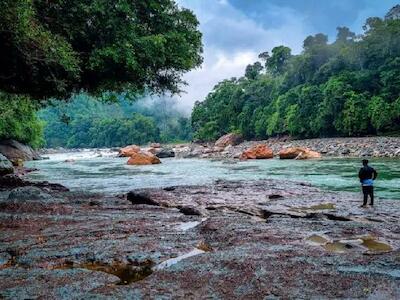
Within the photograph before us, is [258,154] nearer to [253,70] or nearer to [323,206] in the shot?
[323,206]

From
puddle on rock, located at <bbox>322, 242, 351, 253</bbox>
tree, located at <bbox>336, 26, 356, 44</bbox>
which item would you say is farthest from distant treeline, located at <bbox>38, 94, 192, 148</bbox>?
puddle on rock, located at <bbox>322, 242, 351, 253</bbox>

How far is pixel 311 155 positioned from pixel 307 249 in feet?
125

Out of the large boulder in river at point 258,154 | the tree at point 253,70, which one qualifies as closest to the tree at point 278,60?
the tree at point 253,70

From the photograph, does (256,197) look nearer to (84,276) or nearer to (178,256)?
(178,256)

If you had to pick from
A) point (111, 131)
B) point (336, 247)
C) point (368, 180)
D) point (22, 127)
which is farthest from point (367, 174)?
point (111, 131)

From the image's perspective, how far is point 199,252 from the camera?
23.9 feet

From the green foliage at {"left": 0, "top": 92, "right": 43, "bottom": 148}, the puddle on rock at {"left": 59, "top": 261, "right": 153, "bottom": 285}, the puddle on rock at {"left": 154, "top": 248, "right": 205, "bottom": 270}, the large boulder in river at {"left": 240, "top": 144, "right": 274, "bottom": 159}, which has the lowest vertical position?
the puddle on rock at {"left": 59, "top": 261, "right": 153, "bottom": 285}

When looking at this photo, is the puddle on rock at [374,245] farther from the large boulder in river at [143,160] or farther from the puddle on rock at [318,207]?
the large boulder in river at [143,160]

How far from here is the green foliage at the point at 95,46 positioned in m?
12.8

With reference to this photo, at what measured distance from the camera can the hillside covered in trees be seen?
61344 mm

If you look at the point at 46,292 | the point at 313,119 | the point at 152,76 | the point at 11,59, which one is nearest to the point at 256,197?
the point at 152,76

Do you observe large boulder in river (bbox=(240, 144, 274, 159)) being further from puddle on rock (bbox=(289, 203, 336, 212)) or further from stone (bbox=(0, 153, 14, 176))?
puddle on rock (bbox=(289, 203, 336, 212))

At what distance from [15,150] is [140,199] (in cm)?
4583

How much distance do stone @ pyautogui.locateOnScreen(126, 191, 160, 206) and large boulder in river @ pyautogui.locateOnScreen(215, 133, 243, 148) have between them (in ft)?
240
